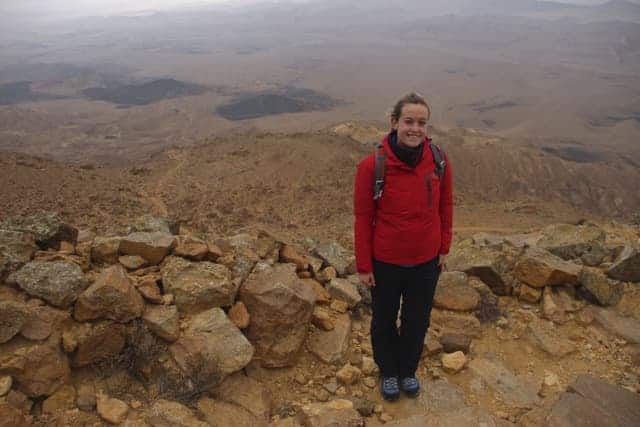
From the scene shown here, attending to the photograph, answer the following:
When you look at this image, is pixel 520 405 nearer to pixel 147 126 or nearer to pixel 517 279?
pixel 517 279

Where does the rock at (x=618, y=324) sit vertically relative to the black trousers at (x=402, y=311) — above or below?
below

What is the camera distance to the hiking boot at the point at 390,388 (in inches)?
119

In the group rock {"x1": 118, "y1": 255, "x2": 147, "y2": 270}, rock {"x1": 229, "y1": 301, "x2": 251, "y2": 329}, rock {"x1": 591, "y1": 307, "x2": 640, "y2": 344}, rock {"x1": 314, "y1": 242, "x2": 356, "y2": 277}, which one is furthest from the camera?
rock {"x1": 314, "y1": 242, "x2": 356, "y2": 277}

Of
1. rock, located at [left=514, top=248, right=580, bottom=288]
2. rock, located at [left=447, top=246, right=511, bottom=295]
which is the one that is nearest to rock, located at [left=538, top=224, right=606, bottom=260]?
rock, located at [left=514, top=248, right=580, bottom=288]

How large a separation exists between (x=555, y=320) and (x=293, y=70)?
292 ft

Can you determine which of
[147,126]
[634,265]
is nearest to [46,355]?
[634,265]

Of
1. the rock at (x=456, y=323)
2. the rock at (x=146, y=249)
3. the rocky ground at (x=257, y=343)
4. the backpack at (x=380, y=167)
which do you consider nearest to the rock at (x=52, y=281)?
the rocky ground at (x=257, y=343)

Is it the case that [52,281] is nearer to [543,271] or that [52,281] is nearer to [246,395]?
[246,395]

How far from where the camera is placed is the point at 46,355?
2.70 metres

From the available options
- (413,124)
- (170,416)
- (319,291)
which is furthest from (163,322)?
(413,124)

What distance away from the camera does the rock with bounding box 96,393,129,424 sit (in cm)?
255

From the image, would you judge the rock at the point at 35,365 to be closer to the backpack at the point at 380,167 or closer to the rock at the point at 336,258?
the backpack at the point at 380,167

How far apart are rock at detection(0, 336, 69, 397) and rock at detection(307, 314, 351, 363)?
5.47ft

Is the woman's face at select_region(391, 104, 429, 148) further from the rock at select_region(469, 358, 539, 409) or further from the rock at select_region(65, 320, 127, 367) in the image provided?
the rock at select_region(65, 320, 127, 367)
